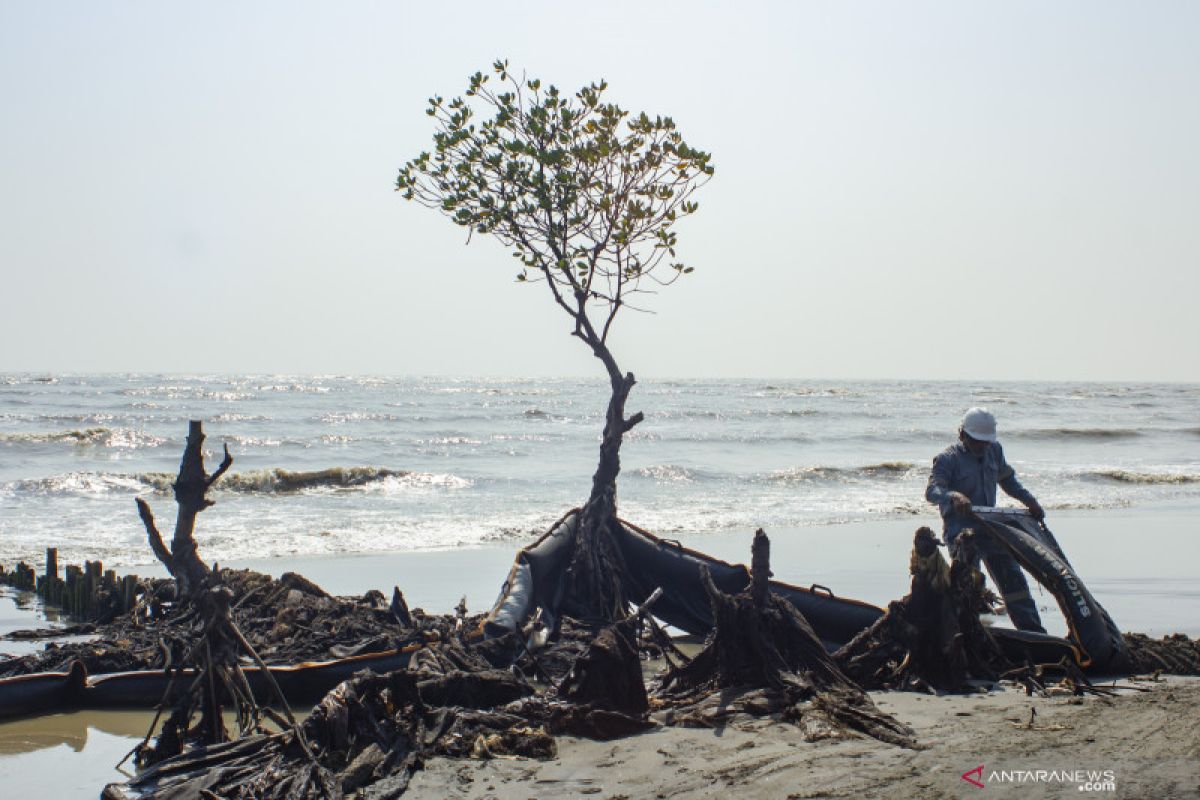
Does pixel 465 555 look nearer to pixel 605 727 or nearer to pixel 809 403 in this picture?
pixel 605 727

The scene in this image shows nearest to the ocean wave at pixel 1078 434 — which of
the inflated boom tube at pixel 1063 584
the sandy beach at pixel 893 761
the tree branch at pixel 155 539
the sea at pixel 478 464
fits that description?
the sea at pixel 478 464

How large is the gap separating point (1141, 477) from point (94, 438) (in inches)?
1304

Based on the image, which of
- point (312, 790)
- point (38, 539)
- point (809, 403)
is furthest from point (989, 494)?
point (809, 403)

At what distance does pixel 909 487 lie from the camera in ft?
87.3

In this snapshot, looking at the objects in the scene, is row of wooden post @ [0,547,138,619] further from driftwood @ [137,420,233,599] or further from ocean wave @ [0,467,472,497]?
ocean wave @ [0,467,472,497]

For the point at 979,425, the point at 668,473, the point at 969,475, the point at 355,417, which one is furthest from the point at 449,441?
the point at 979,425

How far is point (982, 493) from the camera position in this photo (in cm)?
855

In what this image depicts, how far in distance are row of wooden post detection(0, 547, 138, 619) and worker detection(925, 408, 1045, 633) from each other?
7.41m

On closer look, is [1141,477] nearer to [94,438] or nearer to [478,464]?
[478,464]

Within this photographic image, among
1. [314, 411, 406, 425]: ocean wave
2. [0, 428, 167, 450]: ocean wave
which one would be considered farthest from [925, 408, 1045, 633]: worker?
[314, 411, 406, 425]: ocean wave

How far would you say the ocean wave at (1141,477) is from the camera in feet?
90.6

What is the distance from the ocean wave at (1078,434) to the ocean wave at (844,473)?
54.0 feet

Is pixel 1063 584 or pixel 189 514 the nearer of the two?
pixel 189 514

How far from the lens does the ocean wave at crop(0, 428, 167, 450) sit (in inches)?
1447
